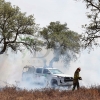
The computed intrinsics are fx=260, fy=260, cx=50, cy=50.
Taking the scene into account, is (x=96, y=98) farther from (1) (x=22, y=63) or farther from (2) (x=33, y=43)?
(1) (x=22, y=63)

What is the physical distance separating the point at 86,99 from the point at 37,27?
2537 cm

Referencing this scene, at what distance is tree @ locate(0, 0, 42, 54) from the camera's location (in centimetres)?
3303

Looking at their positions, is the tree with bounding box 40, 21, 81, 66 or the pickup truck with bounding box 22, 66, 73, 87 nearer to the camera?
the pickup truck with bounding box 22, 66, 73, 87

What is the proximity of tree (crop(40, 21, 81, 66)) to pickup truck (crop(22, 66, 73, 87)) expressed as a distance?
2096 centimetres

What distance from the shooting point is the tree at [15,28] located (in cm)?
3303

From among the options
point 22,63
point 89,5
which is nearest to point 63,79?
point 89,5

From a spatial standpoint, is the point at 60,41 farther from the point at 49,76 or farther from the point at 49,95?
the point at 49,95

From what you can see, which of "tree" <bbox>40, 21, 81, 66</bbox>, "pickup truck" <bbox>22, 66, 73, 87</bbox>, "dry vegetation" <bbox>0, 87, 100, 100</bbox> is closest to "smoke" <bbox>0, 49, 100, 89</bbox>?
"tree" <bbox>40, 21, 81, 66</bbox>

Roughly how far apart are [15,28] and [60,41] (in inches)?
599

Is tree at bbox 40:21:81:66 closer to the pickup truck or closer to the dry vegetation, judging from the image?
the pickup truck

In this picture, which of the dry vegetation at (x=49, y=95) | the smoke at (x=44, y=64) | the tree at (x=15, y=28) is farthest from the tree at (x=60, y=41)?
the dry vegetation at (x=49, y=95)

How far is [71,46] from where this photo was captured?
47375mm

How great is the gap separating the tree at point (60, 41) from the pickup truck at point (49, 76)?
21.0 m

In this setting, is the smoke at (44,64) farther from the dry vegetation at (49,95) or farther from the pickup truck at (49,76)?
the dry vegetation at (49,95)
